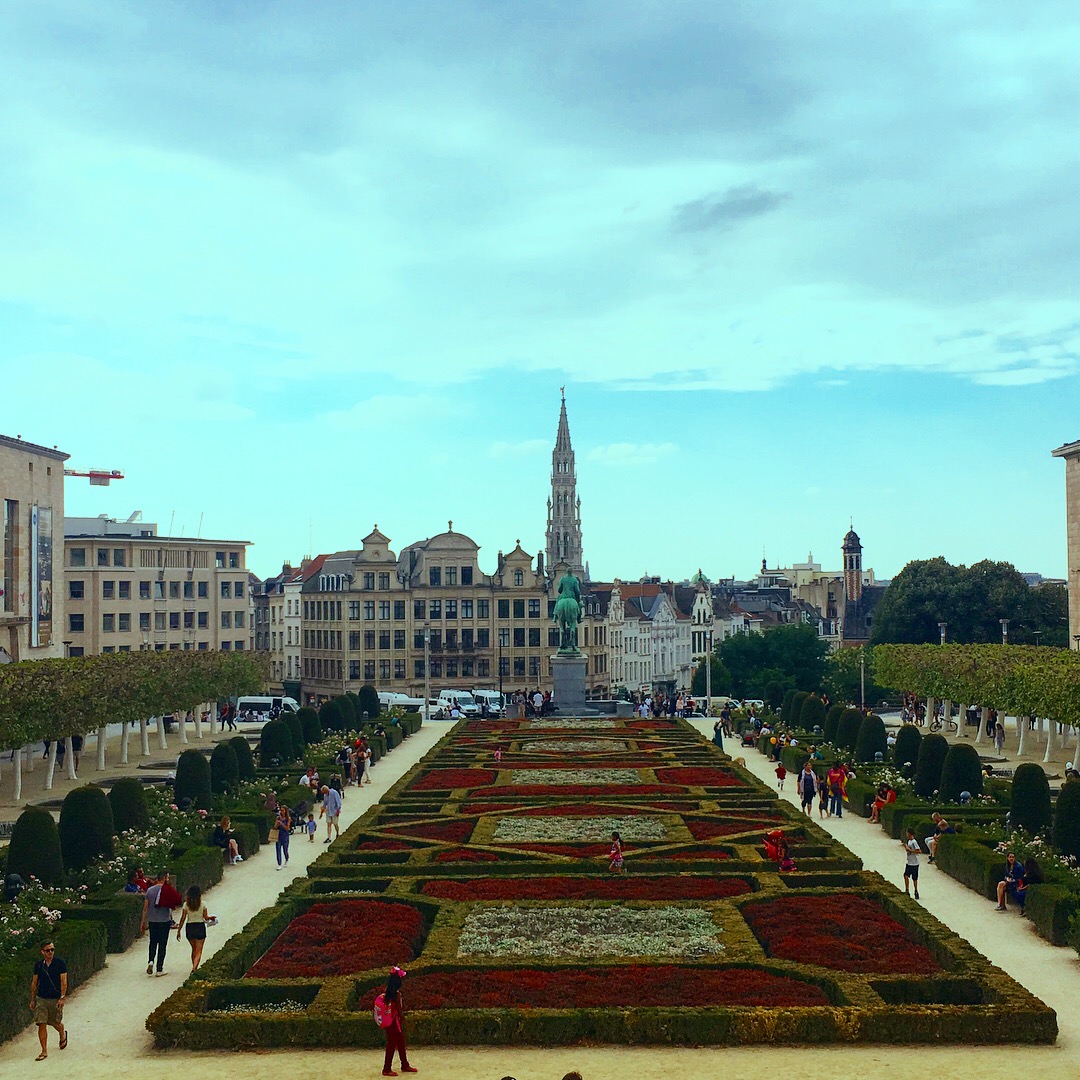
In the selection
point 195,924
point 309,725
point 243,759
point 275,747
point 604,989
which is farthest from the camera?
point 309,725

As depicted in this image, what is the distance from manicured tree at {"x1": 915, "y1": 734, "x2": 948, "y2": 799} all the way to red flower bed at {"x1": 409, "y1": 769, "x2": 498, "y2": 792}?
15032mm

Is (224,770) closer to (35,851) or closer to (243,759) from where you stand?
(243,759)

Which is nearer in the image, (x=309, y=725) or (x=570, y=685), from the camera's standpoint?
(x=309, y=725)

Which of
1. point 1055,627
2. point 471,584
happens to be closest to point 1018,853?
point 1055,627

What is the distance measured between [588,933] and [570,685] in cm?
5456

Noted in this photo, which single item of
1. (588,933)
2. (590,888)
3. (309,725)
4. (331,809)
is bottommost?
(588,933)

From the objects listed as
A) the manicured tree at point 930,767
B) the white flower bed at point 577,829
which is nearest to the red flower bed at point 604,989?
the white flower bed at point 577,829

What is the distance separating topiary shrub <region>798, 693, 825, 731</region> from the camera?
72.0 m

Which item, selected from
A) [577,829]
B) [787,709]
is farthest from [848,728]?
[577,829]

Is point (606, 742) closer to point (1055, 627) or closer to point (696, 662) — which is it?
point (1055, 627)

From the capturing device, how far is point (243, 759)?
52.9 metres

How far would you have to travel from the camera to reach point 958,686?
69812 millimetres

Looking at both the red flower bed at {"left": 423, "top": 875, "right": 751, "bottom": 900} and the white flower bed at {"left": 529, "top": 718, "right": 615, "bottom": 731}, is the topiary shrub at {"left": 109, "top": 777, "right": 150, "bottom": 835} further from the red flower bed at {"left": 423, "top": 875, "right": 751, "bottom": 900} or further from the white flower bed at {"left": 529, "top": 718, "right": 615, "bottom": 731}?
the white flower bed at {"left": 529, "top": 718, "right": 615, "bottom": 731}

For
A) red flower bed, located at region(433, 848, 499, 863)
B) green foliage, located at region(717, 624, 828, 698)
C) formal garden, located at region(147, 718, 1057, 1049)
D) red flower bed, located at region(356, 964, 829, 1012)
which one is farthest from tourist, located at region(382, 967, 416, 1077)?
green foliage, located at region(717, 624, 828, 698)
